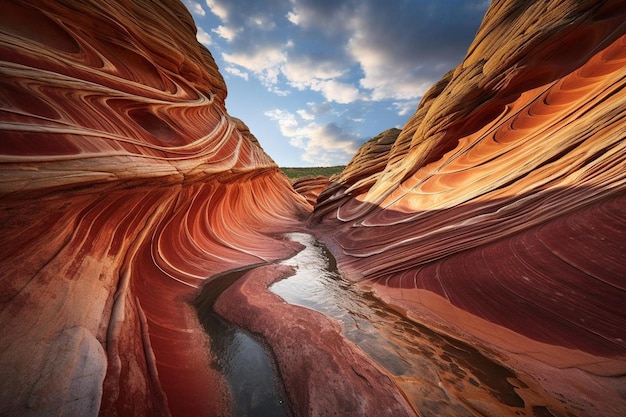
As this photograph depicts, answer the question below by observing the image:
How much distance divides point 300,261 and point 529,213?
4.20m

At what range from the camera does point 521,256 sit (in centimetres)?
297

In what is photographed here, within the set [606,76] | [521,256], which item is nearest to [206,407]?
[521,256]

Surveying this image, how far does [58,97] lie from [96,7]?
3055 millimetres

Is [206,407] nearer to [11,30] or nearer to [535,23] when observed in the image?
[11,30]

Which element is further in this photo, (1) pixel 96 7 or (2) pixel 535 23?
(2) pixel 535 23

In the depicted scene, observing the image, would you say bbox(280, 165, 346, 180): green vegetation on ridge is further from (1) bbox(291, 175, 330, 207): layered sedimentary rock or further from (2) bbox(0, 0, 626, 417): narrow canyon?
(2) bbox(0, 0, 626, 417): narrow canyon

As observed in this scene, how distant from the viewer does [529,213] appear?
330cm

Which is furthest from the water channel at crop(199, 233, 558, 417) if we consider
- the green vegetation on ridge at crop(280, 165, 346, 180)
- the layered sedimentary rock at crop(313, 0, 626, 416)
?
the green vegetation on ridge at crop(280, 165, 346, 180)

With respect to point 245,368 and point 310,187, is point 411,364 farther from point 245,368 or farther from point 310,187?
point 310,187

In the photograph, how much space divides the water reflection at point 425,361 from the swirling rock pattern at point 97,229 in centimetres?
141

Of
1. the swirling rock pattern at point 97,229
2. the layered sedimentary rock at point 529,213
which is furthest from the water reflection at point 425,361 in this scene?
the swirling rock pattern at point 97,229

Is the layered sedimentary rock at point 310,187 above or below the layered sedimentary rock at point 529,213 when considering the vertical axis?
above

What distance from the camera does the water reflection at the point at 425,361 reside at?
166 cm

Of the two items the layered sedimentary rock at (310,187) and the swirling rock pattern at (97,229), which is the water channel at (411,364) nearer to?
the swirling rock pattern at (97,229)
